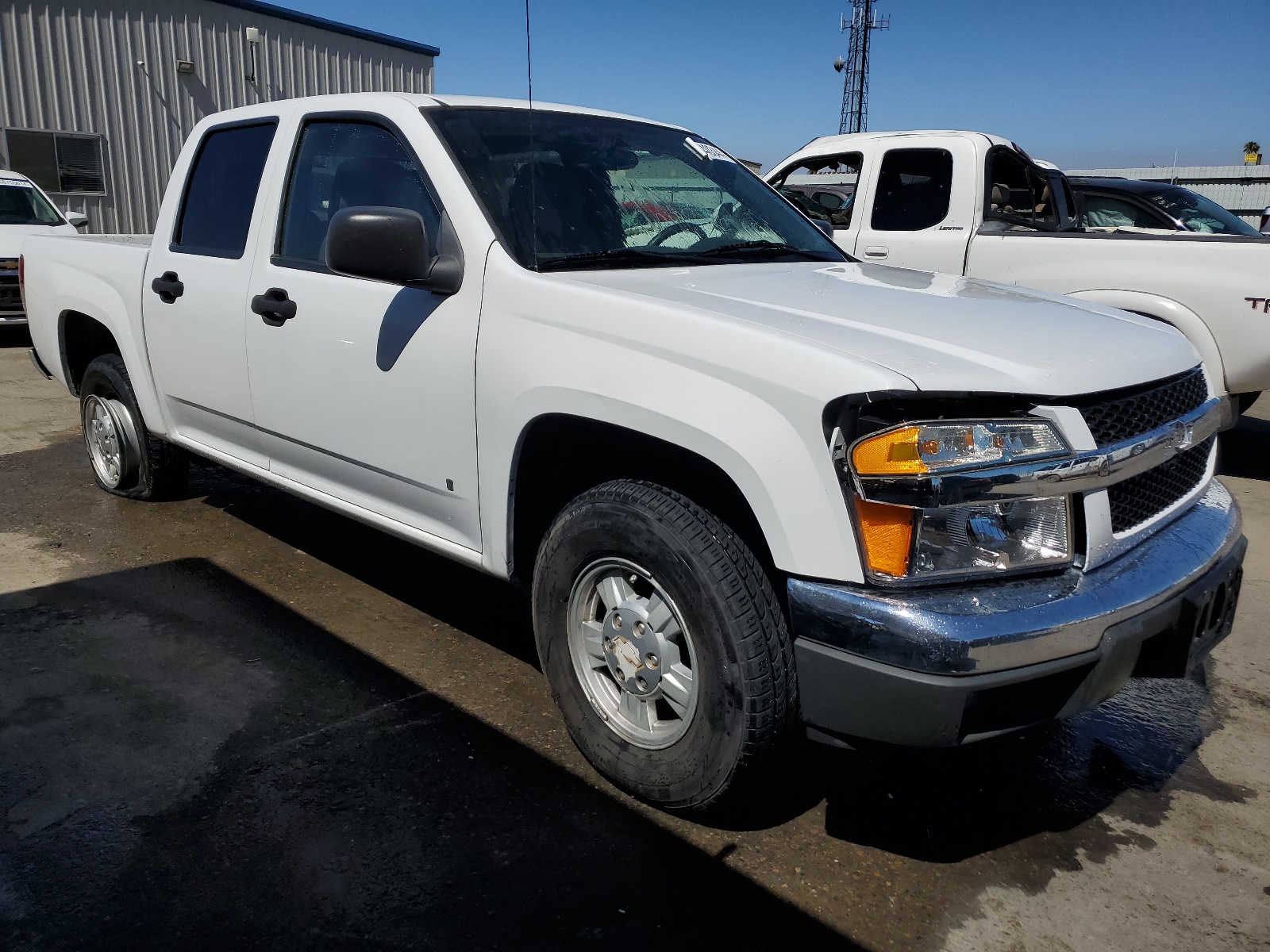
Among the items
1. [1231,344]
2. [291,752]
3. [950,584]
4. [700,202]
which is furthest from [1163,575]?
[1231,344]

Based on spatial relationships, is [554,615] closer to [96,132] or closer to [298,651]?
[298,651]

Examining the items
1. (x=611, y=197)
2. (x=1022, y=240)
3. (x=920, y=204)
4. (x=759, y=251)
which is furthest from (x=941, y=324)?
(x=920, y=204)

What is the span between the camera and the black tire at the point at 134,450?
4.82m

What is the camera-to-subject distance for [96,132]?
617 inches

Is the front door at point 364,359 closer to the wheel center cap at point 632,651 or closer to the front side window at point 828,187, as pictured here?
the wheel center cap at point 632,651

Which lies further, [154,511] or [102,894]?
[154,511]

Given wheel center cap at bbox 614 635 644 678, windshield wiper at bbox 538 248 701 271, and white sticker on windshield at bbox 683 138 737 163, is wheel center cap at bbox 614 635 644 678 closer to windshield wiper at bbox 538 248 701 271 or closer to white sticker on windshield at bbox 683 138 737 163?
windshield wiper at bbox 538 248 701 271

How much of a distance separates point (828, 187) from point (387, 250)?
234 inches

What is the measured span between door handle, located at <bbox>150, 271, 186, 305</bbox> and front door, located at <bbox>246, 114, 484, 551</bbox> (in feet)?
1.97

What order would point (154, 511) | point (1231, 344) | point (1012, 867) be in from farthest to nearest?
point (1231, 344) → point (154, 511) → point (1012, 867)

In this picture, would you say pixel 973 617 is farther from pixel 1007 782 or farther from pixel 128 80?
pixel 128 80

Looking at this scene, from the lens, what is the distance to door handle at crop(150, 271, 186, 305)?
4.09 meters

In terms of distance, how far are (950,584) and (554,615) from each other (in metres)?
1.10

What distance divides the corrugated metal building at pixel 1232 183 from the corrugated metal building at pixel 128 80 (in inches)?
753
